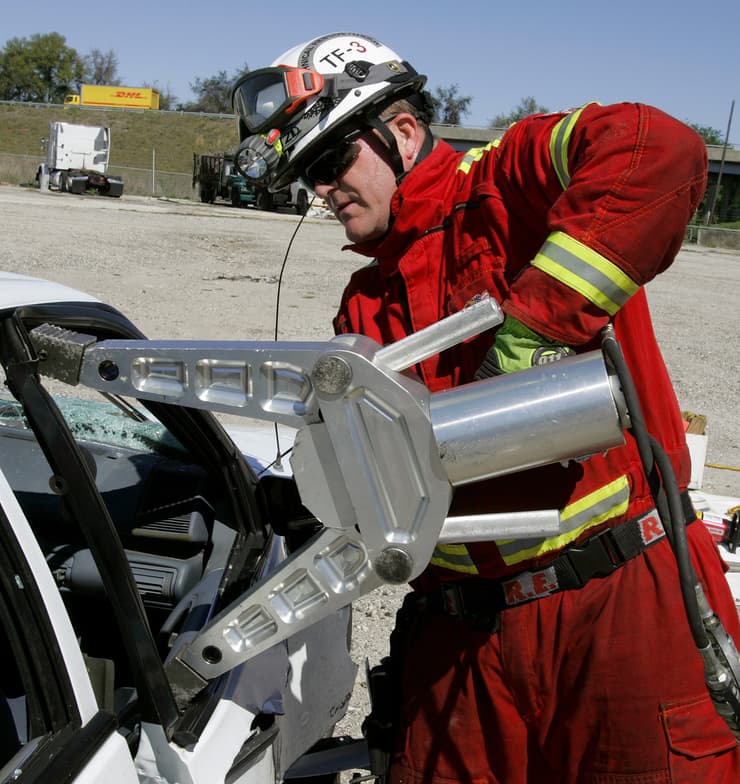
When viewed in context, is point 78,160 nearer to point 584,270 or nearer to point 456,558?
point 456,558

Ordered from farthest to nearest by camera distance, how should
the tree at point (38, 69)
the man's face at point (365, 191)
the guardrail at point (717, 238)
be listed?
1. the tree at point (38, 69)
2. the guardrail at point (717, 238)
3. the man's face at point (365, 191)

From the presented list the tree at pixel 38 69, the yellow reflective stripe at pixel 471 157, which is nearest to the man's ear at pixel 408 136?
the yellow reflective stripe at pixel 471 157

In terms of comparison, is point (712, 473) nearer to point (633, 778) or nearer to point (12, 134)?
point (633, 778)

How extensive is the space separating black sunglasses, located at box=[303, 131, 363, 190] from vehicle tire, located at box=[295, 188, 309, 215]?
254mm

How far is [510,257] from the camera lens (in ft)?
6.46

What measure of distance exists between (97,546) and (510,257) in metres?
1.01

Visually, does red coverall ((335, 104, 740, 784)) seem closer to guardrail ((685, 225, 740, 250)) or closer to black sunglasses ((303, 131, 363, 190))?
black sunglasses ((303, 131, 363, 190))

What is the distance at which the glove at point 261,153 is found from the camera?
2.05 metres

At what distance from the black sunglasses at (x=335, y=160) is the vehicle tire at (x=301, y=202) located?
0.83 ft

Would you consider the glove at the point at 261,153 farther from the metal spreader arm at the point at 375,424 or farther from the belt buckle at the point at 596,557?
the belt buckle at the point at 596,557

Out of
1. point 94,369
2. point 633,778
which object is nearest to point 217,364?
point 94,369

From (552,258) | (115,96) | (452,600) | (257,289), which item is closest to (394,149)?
(552,258)

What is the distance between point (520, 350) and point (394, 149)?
0.67 meters

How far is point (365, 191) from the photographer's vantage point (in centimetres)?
211
